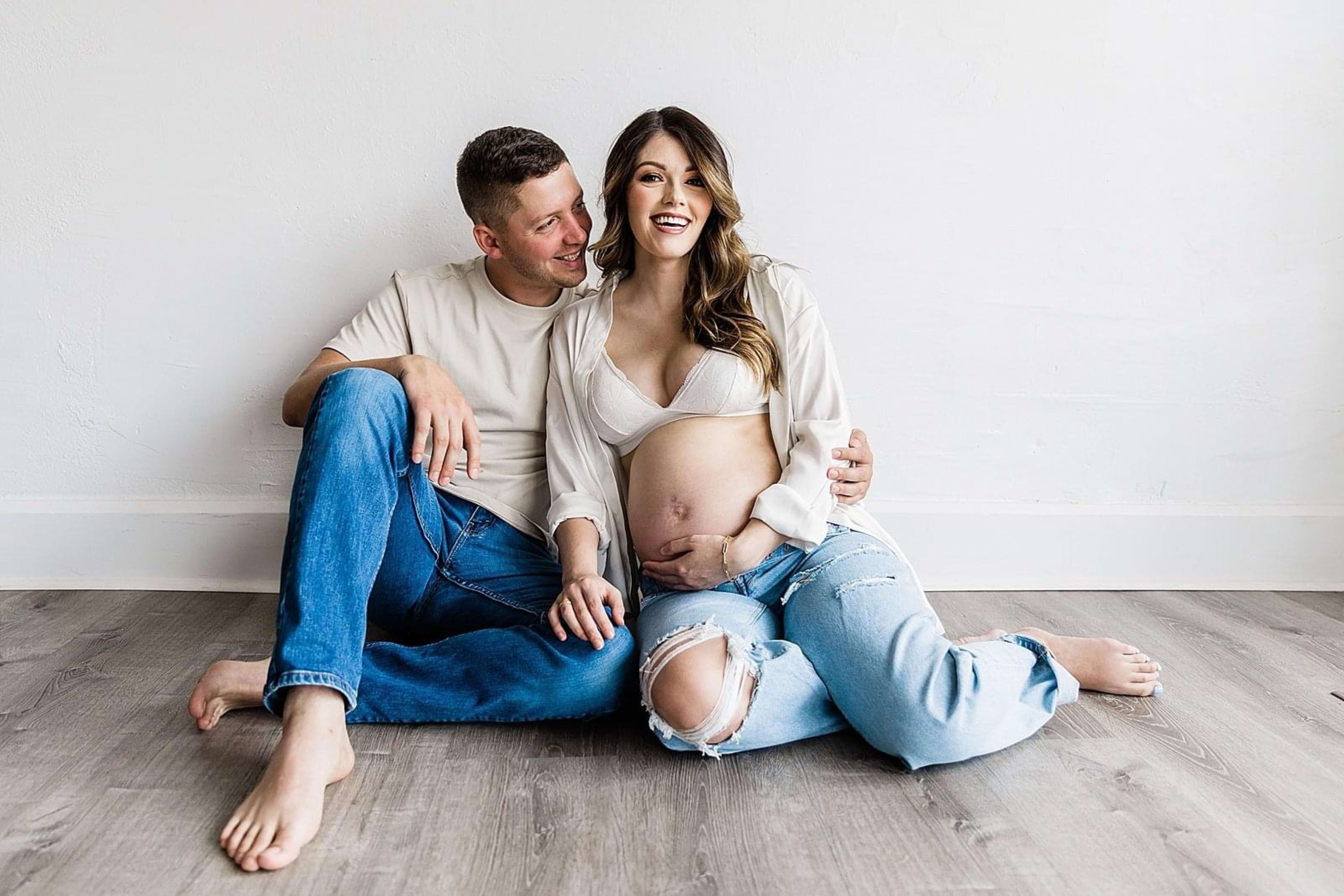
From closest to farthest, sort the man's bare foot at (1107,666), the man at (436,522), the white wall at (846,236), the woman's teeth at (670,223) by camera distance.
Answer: the man at (436,522) < the woman's teeth at (670,223) < the man's bare foot at (1107,666) < the white wall at (846,236)

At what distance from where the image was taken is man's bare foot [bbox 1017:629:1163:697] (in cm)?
184

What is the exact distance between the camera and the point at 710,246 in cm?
183

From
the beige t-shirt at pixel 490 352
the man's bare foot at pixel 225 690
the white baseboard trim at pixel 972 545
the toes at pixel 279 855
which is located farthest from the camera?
the white baseboard trim at pixel 972 545

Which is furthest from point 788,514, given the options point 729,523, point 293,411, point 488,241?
point 293,411

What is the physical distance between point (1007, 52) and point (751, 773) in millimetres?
1620

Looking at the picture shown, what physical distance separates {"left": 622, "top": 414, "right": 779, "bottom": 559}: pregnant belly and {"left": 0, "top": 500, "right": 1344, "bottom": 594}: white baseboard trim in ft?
2.43

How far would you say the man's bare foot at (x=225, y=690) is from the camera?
1635mm

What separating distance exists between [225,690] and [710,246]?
3.51 ft

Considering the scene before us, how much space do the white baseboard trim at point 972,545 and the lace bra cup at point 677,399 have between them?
78 centimetres

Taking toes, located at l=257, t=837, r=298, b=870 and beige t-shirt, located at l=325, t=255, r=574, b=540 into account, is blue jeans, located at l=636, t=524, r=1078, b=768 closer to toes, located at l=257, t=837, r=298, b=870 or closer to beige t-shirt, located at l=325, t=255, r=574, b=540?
beige t-shirt, located at l=325, t=255, r=574, b=540

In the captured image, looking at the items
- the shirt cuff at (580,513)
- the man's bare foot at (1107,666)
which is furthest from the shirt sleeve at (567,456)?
the man's bare foot at (1107,666)

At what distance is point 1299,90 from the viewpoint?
2.35 metres

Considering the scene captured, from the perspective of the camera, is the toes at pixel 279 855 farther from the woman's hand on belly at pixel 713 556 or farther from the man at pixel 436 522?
the woman's hand on belly at pixel 713 556

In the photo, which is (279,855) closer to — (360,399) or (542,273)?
(360,399)
